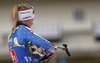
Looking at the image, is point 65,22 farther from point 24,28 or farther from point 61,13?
point 24,28

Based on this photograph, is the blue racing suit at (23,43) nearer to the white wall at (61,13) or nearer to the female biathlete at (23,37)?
the female biathlete at (23,37)

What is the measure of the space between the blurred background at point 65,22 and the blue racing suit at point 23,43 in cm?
902

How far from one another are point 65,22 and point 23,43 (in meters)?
9.73

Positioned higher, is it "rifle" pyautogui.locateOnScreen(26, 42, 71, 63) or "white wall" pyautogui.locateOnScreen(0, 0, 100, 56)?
"rifle" pyautogui.locateOnScreen(26, 42, 71, 63)

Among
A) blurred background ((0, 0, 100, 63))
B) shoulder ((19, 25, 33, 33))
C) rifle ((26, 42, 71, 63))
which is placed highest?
shoulder ((19, 25, 33, 33))

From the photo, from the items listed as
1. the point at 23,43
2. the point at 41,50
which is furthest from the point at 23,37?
the point at 41,50

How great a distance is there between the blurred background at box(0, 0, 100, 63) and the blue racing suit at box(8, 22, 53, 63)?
9017mm

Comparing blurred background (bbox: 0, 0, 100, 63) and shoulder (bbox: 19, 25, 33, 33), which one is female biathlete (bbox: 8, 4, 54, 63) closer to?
shoulder (bbox: 19, 25, 33, 33)

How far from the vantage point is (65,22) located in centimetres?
1242

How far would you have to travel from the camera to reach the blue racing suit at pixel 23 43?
267cm

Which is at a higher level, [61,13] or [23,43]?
[23,43]

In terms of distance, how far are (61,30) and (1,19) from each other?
239 centimetres

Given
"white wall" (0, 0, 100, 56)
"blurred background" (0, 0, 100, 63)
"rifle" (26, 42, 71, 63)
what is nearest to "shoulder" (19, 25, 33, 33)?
"rifle" (26, 42, 71, 63)

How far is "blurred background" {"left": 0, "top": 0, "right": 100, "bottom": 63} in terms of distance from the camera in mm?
12086
